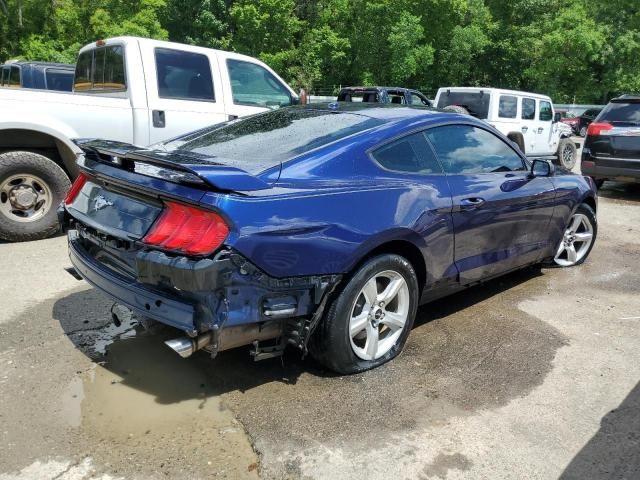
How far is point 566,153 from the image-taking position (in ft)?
49.0

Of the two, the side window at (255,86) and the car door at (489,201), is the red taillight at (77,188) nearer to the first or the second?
the car door at (489,201)

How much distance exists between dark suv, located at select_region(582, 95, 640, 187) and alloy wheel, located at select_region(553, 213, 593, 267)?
4.37 m

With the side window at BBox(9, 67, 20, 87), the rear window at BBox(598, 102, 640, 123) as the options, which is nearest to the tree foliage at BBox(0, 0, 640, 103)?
the side window at BBox(9, 67, 20, 87)

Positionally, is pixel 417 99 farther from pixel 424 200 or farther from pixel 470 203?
pixel 424 200

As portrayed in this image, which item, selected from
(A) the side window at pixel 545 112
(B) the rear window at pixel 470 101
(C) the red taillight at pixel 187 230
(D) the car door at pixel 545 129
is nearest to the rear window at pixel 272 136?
(C) the red taillight at pixel 187 230

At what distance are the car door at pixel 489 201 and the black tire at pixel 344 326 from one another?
0.71m

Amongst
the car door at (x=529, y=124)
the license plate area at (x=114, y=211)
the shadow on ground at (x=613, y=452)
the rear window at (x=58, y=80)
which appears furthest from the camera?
the car door at (x=529, y=124)

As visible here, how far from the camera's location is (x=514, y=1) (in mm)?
37094

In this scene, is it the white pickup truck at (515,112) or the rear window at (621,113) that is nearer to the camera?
the rear window at (621,113)

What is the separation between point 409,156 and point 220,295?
163cm

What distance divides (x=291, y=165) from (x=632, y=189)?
10220 mm

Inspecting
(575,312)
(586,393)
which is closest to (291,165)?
(586,393)

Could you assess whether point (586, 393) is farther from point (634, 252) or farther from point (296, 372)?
point (634, 252)

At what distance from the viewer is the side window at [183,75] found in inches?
261
